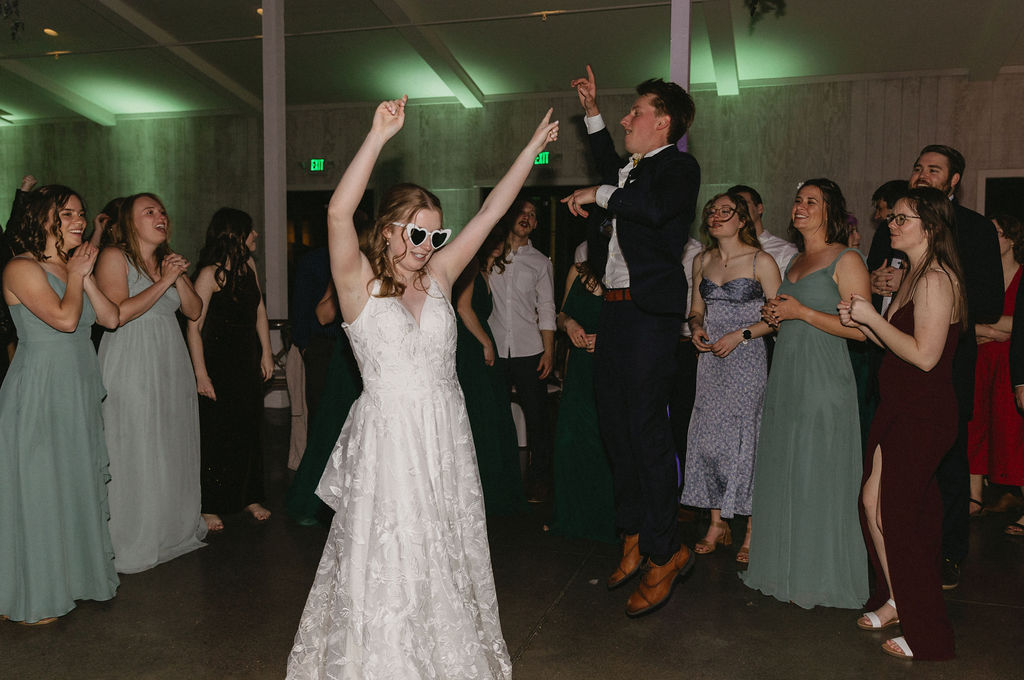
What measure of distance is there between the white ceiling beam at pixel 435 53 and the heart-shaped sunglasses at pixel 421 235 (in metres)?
6.65

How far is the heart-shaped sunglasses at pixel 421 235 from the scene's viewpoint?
7.02 feet

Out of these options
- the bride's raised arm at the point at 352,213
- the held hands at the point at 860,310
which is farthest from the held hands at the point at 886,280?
the bride's raised arm at the point at 352,213

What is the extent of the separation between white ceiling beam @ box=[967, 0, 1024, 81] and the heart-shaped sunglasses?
24.9 ft

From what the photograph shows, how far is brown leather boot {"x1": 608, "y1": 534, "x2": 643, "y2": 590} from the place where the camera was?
3.03m

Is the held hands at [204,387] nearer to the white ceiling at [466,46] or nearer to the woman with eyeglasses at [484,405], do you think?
the woman with eyeglasses at [484,405]

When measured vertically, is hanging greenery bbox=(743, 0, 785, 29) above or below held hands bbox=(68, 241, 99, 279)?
above

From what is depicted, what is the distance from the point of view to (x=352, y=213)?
6.35 ft

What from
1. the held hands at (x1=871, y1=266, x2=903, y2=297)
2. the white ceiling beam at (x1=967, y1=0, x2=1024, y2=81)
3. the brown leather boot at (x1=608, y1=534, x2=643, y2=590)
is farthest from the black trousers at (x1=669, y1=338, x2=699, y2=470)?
the white ceiling beam at (x1=967, y1=0, x2=1024, y2=81)

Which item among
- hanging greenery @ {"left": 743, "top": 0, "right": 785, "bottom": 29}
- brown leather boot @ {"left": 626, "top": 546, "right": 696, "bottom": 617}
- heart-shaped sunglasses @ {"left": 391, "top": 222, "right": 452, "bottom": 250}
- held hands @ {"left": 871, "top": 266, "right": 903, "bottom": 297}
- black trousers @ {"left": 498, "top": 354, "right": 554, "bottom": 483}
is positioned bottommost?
brown leather boot @ {"left": 626, "top": 546, "right": 696, "bottom": 617}

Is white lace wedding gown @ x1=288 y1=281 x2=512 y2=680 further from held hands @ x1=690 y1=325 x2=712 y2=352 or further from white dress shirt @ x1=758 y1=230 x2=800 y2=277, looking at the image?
white dress shirt @ x1=758 y1=230 x2=800 y2=277

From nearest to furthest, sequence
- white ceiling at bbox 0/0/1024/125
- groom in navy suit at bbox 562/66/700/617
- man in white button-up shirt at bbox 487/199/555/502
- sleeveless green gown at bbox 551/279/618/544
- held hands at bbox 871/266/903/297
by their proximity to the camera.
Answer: groom in navy suit at bbox 562/66/700/617
held hands at bbox 871/266/903/297
sleeveless green gown at bbox 551/279/618/544
man in white button-up shirt at bbox 487/199/555/502
white ceiling at bbox 0/0/1024/125

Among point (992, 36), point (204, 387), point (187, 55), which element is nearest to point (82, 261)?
point (204, 387)

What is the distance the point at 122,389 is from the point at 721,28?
22.5 feet

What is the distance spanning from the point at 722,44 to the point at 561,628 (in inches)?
287
